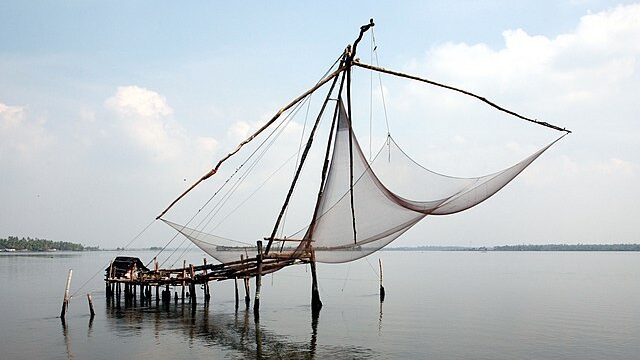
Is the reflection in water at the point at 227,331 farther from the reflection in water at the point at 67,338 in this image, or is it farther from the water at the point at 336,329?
the reflection in water at the point at 67,338

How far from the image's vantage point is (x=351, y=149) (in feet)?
51.3

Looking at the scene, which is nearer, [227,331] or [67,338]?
[67,338]

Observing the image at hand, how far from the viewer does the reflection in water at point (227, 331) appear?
16.7 m

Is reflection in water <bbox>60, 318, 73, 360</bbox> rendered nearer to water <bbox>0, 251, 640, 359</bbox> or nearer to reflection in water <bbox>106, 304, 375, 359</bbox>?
water <bbox>0, 251, 640, 359</bbox>

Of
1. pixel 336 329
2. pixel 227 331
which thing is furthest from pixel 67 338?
pixel 336 329

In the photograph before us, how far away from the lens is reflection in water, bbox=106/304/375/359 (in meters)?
16.7

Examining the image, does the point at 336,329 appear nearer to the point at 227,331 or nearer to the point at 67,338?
the point at 227,331

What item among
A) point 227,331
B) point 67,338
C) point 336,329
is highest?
point 67,338

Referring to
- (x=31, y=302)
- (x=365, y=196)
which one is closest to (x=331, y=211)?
(x=365, y=196)

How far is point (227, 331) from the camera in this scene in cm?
1981

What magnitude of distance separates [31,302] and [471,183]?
2580cm

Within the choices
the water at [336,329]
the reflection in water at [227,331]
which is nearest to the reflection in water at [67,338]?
the water at [336,329]

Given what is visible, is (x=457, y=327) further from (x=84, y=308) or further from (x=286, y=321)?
(x=84, y=308)

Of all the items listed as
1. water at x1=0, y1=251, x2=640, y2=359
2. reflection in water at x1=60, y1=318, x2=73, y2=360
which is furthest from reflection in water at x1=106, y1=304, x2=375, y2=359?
reflection in water at x1=60, y1=318, x2=73, y2=360
